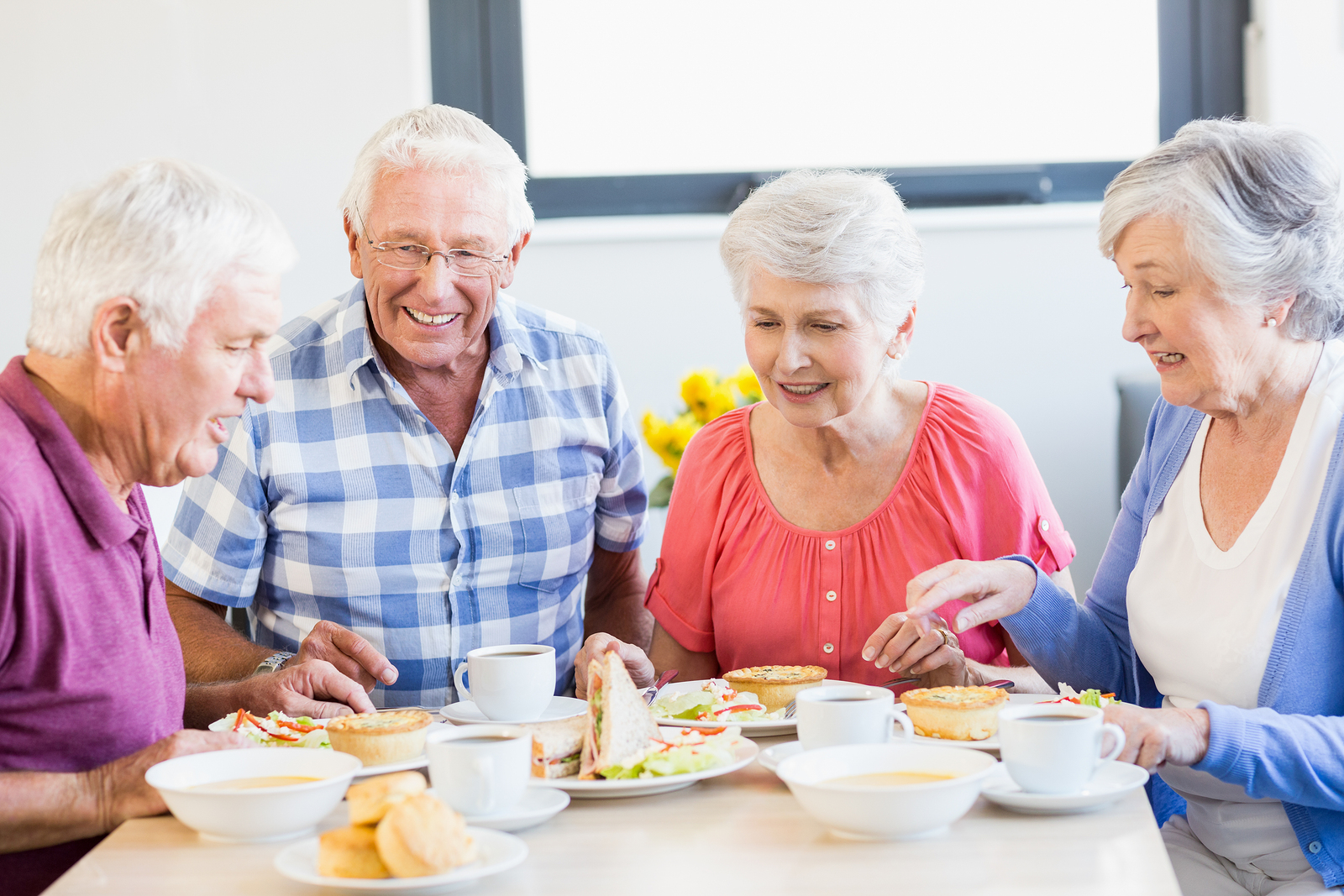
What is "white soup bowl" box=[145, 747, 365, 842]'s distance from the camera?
1023 mm

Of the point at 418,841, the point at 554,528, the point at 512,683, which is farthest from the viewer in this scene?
the point at 554,528

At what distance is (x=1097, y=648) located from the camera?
65.9 inches

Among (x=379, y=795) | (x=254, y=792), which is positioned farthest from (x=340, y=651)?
(x=379, y=795)

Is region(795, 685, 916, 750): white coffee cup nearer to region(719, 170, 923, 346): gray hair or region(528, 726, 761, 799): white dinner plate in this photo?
region(528, 726, 761, 799): white dinner plate

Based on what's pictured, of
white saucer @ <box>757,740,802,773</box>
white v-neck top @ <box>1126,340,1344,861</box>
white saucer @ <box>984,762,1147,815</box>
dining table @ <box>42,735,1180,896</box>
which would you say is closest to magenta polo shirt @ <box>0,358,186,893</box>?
dining table @ <box>42,735,1180,896</box>

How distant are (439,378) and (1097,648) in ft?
3.50

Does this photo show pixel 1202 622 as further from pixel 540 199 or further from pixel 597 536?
pixel 540 199

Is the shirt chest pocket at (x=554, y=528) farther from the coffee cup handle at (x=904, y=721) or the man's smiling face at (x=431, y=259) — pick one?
Answer: the coffee cup handle at (x=904, y=721)

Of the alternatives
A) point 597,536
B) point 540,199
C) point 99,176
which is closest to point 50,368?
point 99,176

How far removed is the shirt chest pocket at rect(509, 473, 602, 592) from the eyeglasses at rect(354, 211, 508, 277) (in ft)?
1.20

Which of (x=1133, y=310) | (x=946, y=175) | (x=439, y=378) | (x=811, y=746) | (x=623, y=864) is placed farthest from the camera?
(x=946, y=175)

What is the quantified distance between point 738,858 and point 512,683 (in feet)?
1.46

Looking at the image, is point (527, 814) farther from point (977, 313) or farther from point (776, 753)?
point (977, 313)

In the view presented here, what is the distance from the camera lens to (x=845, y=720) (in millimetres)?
1164
